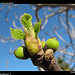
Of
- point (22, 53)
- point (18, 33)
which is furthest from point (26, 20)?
point (22, 53)

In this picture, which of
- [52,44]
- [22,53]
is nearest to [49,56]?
[52,44]

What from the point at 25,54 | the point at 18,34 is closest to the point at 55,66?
the point at 25,54

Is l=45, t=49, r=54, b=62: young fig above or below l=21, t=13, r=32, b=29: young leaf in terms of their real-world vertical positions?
below

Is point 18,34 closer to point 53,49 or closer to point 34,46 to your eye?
point 34,46

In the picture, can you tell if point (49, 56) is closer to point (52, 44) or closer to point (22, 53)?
point (52, 44)

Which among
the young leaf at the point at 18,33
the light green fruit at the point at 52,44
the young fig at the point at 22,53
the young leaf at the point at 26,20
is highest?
the young leaf at the point at 26,20

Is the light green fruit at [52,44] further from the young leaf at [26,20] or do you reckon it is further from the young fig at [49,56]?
the young leaf at [26,20]

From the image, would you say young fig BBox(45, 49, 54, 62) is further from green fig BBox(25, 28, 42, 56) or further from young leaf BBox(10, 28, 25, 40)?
young leaf BBox(10, 28, 25, 40)

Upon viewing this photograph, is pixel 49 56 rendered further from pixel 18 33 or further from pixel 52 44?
pixel 18 33

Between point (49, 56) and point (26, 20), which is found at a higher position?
point (26, 20)

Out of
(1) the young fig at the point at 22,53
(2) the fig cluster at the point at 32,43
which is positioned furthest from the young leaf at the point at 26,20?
(1) the young fig at the point at 22,53

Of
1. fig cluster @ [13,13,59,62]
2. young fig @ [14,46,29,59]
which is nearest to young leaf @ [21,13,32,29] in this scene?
fig cluster @ [13,13,59,62]

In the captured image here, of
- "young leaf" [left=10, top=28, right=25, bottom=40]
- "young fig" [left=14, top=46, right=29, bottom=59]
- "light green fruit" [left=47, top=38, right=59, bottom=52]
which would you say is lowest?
"young fig" [left=14, top=46, right=29, bottom=59]
